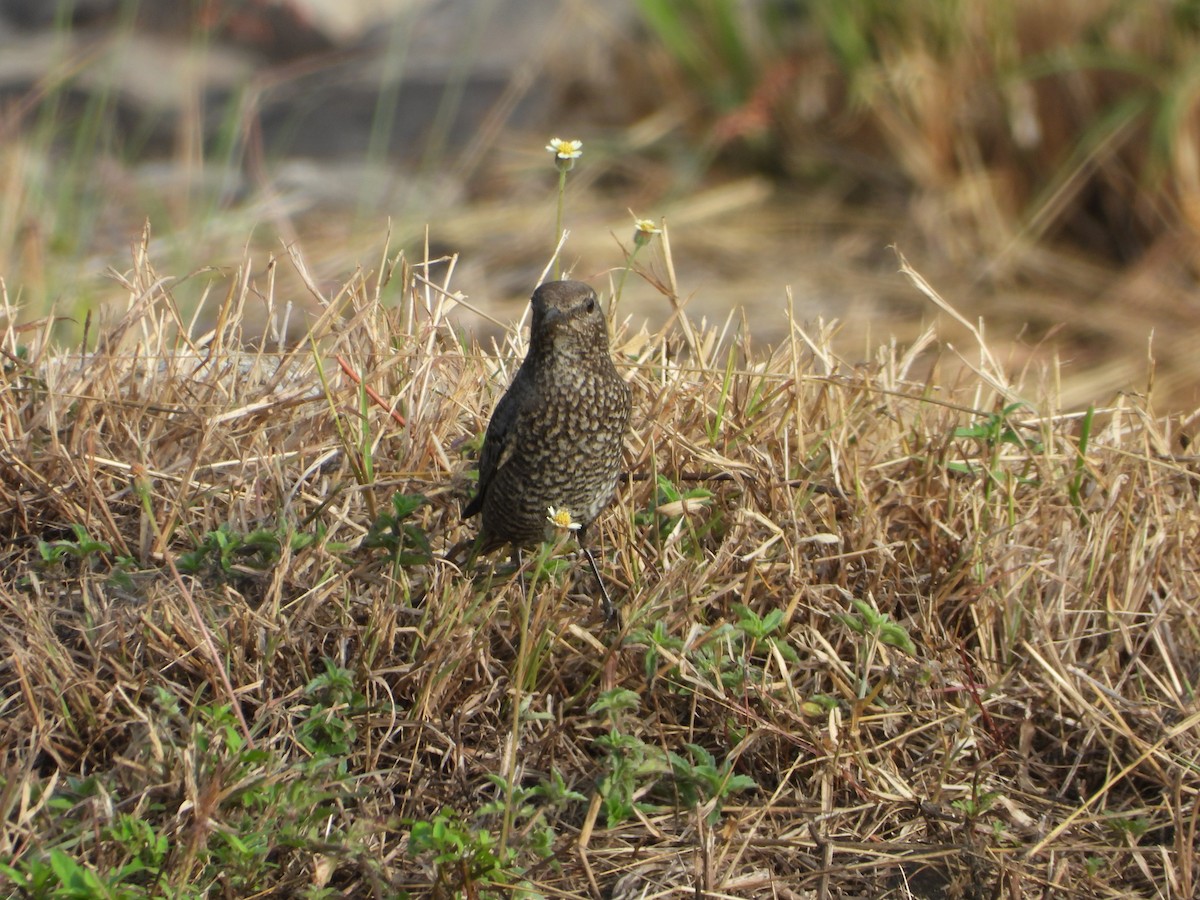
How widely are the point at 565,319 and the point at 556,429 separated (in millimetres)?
225

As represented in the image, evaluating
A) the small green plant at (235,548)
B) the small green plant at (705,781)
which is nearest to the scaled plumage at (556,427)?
the small green plant at (235,548)

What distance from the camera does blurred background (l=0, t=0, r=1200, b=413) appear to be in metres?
6.39

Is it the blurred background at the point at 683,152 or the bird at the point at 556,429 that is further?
the blurred background at the point at 683,152

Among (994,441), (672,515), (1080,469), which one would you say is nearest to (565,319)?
(672,515)

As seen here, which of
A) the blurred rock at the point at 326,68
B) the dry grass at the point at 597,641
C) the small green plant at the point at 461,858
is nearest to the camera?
the small green plant at the point at 461,858

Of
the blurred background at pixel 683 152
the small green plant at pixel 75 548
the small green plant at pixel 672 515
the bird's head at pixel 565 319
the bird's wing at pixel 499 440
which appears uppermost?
the bird's head at pixel 565 319

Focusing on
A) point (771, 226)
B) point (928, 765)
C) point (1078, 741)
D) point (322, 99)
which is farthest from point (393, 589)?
point (322, 99)

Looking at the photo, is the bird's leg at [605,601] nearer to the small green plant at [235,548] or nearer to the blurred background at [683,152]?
the small green plant at [235,548]

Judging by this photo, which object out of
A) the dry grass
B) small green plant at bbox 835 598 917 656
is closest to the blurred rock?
the dry grass

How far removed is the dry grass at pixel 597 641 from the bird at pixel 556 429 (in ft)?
0.49

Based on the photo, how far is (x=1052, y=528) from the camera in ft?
11.0

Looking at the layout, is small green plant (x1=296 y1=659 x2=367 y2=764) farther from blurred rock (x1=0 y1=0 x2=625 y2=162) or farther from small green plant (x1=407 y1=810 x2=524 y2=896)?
blurred rock (x1=0 y1=0 x2=625 y2=162)

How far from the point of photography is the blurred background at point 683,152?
6395mm

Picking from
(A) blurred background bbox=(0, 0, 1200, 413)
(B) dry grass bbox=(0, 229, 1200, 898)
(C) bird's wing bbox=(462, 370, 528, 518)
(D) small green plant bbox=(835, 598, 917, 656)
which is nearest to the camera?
(B) dry grass bbox=(0, 229, 1200, 898)
